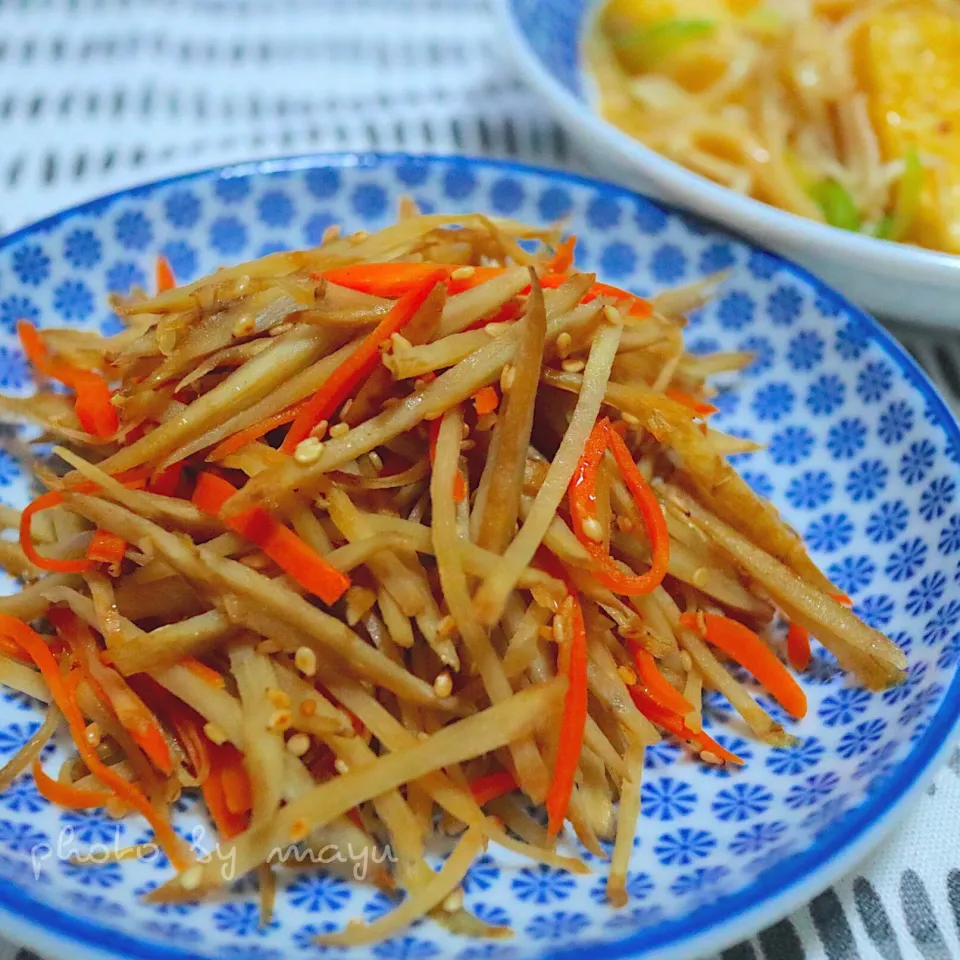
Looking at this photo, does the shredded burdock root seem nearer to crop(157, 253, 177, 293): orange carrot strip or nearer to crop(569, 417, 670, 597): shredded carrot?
crop(569, 417, 670, 597): shredded carrot

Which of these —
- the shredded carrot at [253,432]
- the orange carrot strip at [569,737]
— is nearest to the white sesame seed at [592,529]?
the orange carrot strip at [569,737]

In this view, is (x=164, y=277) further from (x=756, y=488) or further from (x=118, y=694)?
(x=756, y=488)

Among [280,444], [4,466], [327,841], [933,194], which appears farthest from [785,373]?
[4,466]

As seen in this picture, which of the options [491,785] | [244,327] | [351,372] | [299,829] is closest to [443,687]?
[491,785]

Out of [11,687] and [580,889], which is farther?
[11,687]

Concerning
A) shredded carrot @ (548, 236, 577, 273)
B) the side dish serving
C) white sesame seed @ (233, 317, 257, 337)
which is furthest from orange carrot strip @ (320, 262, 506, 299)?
the side dish serving

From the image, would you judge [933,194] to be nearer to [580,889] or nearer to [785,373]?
[785,373]
